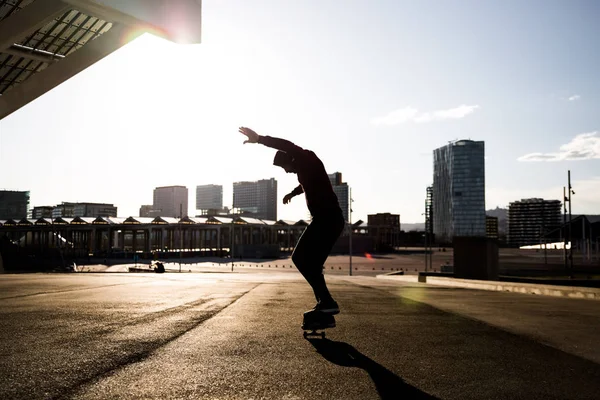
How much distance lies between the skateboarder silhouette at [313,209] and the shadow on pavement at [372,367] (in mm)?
818

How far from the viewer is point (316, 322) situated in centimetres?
366

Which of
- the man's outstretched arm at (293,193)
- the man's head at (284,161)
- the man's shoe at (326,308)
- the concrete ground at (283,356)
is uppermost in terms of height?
the man's head at (284,161)

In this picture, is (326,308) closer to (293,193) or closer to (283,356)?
(283,356)

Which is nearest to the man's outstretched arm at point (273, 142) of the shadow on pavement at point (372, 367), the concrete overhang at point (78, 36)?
the shadow on pavement at point (372, 367)

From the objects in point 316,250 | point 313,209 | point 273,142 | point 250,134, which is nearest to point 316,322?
point 316,250

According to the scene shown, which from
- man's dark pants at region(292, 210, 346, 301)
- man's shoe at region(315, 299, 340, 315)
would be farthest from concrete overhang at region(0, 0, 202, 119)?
man's shoe at region(315, 299, 340, 315)

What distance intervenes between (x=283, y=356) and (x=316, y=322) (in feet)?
2.97

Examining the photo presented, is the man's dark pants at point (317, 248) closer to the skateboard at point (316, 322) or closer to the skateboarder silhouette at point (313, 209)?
the skateboarder silhouette at point (313, 209)

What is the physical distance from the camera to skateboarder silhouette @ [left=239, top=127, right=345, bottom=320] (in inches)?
160

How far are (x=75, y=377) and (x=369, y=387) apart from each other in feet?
4.88

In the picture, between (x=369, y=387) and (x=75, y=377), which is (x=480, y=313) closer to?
(x=369, y=387)

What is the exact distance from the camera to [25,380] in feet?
6.95

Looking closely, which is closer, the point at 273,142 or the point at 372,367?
the point at 372,367

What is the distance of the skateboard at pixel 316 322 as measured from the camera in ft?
11.9
